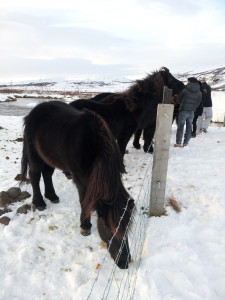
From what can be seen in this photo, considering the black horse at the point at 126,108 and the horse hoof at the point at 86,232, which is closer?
the horse hoof at the point at 86,232

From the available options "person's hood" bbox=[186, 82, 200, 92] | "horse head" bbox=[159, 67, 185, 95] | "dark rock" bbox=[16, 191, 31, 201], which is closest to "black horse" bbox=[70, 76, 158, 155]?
"horse head" bbox=[159, 67, 185, 95]

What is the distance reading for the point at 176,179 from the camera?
4.48m

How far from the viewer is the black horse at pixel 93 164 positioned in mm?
2471

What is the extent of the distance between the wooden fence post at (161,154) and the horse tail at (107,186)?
76 centimetres

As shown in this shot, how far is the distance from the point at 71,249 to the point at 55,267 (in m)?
0.30

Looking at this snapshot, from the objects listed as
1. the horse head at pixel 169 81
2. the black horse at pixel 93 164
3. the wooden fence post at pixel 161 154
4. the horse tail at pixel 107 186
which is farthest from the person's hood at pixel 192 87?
the horse tail at pixel 107 186

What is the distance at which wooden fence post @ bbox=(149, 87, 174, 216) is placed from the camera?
3.11 meters

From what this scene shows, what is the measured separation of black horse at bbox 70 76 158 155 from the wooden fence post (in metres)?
1.79

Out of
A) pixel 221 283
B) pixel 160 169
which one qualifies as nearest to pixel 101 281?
pixel 221 283

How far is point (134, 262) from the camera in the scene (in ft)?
8.73

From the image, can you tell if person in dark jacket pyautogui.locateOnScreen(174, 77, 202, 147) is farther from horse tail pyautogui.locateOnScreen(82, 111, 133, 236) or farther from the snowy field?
horse tail pyautogui.locateOnScreen(82, 111, 133, 236)

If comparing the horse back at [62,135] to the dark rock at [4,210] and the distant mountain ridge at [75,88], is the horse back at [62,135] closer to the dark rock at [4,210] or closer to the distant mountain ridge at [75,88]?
the dark rock at [4,210]

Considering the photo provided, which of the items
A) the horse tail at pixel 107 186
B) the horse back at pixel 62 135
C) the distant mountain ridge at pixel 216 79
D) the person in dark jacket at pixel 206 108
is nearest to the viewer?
the horse tail at pixel 107 186

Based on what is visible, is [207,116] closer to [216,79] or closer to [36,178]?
[36,178]
